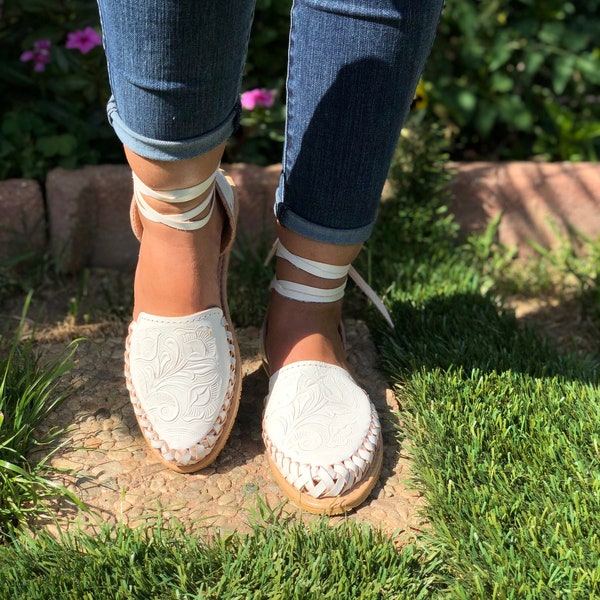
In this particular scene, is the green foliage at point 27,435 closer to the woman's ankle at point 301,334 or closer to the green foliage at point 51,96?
the woman's ankle at point 301,334

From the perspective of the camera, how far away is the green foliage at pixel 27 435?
1290mm

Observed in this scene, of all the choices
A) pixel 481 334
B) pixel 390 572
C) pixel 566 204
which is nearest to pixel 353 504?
pixel 390 572

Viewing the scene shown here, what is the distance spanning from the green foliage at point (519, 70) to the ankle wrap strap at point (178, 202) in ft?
4.78

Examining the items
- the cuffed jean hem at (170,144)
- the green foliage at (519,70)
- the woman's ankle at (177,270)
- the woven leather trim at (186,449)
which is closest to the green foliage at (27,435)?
the woven leather trim at (186,449)

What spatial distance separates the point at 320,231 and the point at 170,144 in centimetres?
35

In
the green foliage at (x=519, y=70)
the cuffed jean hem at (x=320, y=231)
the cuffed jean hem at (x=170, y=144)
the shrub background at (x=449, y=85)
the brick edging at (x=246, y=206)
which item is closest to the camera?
the cuffed jean hem at (x=170, y=144)

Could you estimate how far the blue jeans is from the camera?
1.06 meters

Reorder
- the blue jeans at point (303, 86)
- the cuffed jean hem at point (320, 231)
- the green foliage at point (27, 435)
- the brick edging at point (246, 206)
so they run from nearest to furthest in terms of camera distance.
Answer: the blue jeans at point (303, 86) → the green foliage at point (27, 435) → the cuffed jean hem at point (320, 231) → the brick edging at point (246, 206)

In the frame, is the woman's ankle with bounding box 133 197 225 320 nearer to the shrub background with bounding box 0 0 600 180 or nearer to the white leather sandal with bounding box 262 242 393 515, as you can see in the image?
the white leather sandal with bounding box 262 242 393 515

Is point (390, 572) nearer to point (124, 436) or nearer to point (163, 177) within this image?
point (124, 436)

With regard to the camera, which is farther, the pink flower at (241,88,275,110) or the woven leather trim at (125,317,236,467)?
the pink flower at (241,88,275,110)

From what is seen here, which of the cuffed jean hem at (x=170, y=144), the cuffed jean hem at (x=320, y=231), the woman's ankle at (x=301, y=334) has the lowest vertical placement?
the woman's ankle at (x=301, y=334)

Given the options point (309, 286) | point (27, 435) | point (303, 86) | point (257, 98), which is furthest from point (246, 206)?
point (27, 435)

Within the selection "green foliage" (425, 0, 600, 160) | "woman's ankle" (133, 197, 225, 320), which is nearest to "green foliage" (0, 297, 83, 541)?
"woman's ankle" (133, 197, 225, 320)
